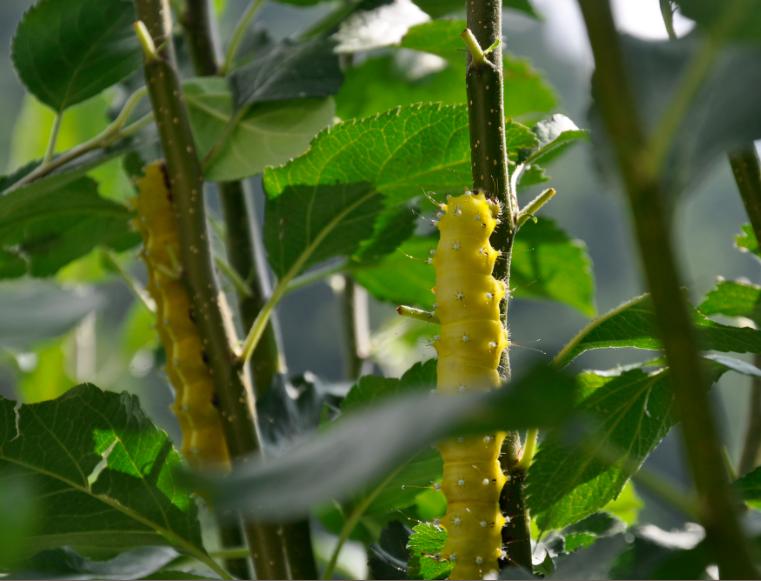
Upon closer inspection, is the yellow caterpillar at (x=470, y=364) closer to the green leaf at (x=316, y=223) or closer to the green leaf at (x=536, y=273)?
the green leaf at (x=316, y=223)

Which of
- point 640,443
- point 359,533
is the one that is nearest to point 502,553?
point 640,443

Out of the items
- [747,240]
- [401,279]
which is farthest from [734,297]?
[401,279]

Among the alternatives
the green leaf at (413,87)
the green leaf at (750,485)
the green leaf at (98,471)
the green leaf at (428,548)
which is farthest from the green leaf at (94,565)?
the green leaf at (413,87)

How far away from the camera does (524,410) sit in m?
0.17

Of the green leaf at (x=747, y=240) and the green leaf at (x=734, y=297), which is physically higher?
the green leaf at (x=747, y=240)

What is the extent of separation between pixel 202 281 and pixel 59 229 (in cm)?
17

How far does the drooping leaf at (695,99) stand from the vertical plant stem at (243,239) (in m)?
0.34

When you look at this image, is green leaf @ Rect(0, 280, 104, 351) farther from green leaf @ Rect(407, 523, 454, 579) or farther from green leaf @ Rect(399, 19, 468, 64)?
green leaf @ Rect(399, 19, 468, 64)

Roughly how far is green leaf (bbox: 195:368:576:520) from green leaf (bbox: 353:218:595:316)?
452 mm

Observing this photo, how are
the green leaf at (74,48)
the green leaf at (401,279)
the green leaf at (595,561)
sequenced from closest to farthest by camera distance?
the green leaf at (595,561), the green leaf at (74,48), the green leaf at (401,279)

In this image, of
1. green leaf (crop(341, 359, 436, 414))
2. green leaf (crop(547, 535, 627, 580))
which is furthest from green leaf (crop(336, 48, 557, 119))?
green leaf (crop(547, 535, 627, 580))

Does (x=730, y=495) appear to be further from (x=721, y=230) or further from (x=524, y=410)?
(x=721, y=230)

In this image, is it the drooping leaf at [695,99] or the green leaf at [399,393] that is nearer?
the drooping leaf at [695,99]

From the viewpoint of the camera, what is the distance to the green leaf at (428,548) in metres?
0.35
